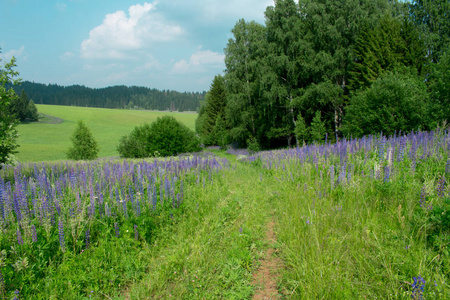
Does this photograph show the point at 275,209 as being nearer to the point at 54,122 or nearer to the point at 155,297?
the point at 155,297

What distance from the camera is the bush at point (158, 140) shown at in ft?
86.1

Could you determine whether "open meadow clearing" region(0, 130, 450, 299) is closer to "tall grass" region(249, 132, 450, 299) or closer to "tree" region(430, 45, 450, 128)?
"tall grass" region(249, 132, 450, 299)

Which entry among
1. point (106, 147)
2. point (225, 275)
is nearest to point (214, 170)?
point (225, 275)

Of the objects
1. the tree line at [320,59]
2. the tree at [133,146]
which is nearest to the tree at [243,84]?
the tree line at [320,59]

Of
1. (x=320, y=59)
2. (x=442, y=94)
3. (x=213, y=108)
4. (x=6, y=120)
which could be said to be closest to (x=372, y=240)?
(x=6, y=120)

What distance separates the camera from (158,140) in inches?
1114

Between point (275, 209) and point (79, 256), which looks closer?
point (79, 256)

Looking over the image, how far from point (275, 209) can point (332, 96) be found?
76.4ft

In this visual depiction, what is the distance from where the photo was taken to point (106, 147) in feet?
144

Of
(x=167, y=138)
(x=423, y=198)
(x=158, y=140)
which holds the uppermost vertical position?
(x=423, y=198)

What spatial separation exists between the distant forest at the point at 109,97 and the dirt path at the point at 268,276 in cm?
13953

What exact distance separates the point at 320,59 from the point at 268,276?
25.5 meters

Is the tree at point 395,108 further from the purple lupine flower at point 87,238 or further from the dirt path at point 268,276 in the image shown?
the purple lupine flower at point 87,238

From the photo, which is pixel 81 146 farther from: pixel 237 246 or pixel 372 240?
pixel 372 240
